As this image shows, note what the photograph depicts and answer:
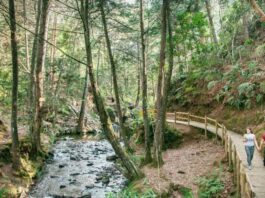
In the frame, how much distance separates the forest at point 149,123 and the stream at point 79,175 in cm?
5

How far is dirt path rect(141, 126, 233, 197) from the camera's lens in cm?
1353

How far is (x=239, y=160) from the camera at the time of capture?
10.9 m

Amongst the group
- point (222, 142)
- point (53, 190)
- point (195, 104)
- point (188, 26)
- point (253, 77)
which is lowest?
point (53, 190)

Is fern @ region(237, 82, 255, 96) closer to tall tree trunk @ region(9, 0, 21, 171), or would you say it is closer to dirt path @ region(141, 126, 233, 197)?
dirt path @ region(141, 126, 233, 197)

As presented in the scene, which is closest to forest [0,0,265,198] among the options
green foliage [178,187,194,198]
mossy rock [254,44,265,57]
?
green foliage [178,187,194,198]

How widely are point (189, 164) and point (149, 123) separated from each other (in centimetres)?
610

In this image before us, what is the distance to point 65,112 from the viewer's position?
36.9 m

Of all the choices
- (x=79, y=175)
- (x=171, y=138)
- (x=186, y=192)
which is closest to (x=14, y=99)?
(x=79, y=175)

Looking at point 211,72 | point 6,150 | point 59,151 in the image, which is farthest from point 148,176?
point 211,72

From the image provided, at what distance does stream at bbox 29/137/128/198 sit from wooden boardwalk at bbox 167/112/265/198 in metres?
4.76

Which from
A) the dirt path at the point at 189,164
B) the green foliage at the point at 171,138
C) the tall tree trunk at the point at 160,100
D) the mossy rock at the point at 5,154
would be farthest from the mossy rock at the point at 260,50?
the mossy rock at the point at 5,154

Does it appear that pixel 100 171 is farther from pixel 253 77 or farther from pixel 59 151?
pixel 253 77

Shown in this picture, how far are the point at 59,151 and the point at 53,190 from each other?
26.6ft

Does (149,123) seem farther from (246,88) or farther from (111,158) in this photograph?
(246,88)
